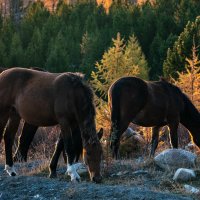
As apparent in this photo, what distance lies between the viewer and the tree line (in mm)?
43094

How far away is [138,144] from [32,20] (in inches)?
1973

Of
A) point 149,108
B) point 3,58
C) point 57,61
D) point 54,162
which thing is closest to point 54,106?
point 54,162

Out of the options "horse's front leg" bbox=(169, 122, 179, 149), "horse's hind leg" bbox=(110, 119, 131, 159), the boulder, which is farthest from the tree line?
the boulder

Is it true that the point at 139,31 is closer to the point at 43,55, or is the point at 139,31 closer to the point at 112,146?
the point at 43,55

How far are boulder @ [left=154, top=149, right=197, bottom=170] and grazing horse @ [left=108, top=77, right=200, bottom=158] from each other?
1623mm

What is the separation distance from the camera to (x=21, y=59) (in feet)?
153

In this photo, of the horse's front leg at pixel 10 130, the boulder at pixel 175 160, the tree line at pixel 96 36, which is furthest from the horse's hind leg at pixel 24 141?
the tree line at pixel 96 36

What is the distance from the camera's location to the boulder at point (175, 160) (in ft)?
31.5

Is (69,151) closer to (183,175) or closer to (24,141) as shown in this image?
(183,175)

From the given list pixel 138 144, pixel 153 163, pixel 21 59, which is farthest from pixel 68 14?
pixel 153 163

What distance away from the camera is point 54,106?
341 inches

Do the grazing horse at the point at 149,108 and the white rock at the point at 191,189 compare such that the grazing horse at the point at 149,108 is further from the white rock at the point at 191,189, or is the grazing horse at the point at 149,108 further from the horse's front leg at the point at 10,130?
the white rock at the point at 191,189

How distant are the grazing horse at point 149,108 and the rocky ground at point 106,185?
174cm

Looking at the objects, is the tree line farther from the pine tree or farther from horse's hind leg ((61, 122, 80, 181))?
horse's hind leg ((61, 122, 80, 181))
